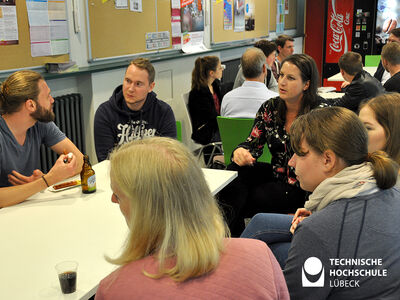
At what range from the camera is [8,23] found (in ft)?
10.8

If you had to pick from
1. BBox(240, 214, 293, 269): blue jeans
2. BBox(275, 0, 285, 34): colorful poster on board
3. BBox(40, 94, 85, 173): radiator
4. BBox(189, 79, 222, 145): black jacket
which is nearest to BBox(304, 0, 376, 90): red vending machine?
BBox(275, 0, 285, 34): colorful poster on board

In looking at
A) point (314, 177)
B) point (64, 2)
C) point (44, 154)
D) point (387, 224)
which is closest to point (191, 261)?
point (387, 224)

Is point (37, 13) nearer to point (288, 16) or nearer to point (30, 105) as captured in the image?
point (30, 105)

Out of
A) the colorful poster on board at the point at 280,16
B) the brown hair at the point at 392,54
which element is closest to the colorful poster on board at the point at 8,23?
the brown hair at the point at 392,54

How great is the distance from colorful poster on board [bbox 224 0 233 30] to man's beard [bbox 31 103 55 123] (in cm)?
455

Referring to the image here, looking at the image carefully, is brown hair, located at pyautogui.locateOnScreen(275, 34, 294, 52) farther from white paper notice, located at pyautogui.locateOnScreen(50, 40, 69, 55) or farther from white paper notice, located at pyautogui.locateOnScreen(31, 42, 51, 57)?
white paper notice, located at pyautogui.locateOnScreen(31, 42, 51, 57)

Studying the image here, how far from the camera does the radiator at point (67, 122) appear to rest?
3.74 meters

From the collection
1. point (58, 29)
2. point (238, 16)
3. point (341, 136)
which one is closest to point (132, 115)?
point (58, 29)

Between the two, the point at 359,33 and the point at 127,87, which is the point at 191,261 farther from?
the point at 359,33

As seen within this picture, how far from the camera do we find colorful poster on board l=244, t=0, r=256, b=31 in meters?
7.41

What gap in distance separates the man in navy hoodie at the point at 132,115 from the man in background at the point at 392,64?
2639mm

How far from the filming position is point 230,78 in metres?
7.08

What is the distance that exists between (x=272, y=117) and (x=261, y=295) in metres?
2.01

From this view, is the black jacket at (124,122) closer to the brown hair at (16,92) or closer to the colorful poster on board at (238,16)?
the brown hair at (16,92)
